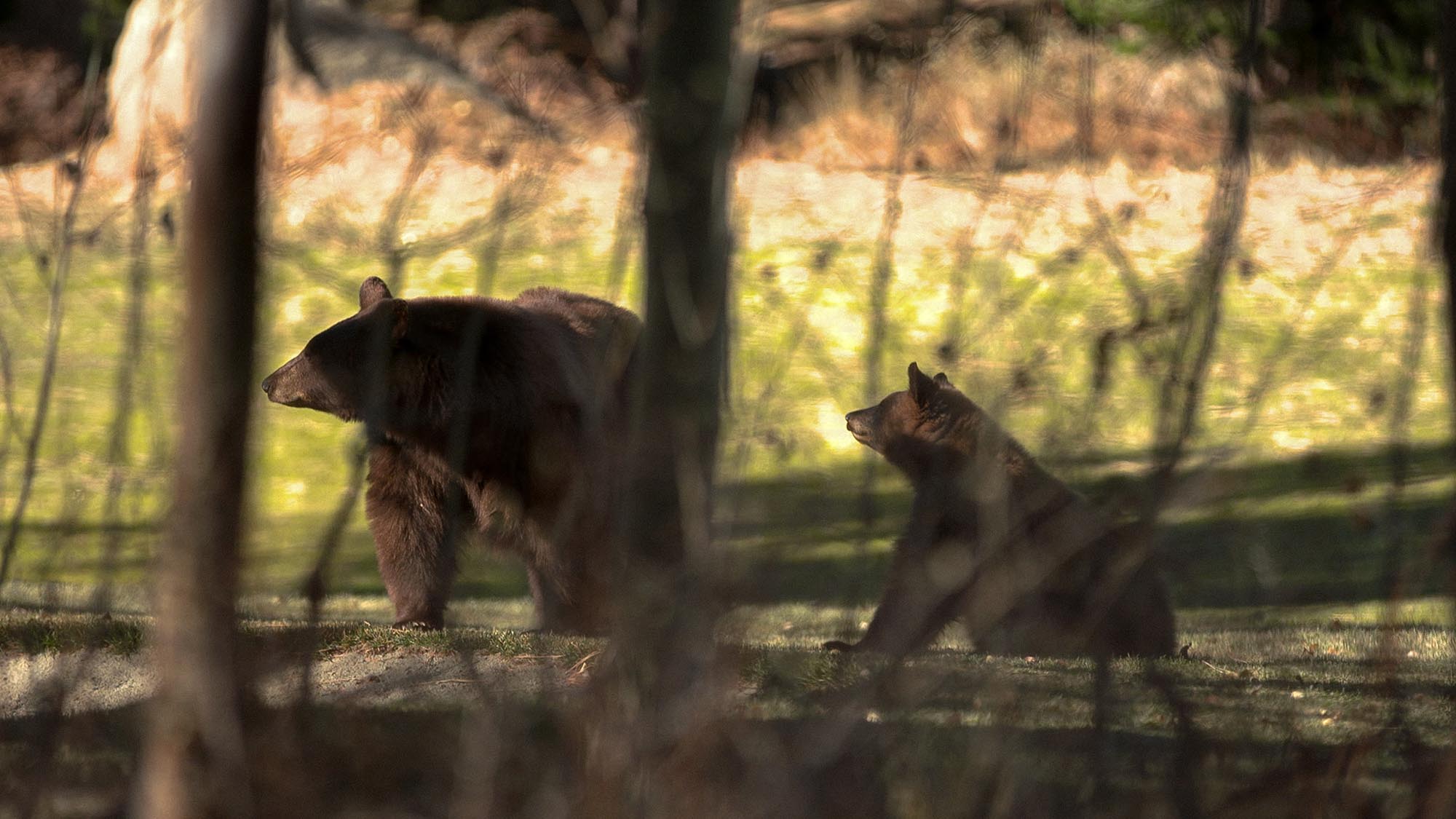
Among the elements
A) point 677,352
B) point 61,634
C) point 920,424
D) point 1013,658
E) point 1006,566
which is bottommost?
point 1013,658

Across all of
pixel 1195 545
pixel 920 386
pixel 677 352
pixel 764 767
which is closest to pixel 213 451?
pixel 677 352

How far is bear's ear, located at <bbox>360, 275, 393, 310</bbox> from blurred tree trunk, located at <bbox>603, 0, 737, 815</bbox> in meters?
2.98

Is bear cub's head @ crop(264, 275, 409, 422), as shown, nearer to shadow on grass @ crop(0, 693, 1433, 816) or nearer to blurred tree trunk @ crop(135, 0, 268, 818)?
shadow on grass @ crop(0, 693, 1433, 816)

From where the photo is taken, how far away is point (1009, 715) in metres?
3.61

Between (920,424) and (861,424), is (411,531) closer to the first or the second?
(861,424)

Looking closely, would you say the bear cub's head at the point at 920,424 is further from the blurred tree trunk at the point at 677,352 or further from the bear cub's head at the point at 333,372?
the blurred tree trunk at the point at 677,352

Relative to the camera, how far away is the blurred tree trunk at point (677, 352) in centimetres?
359

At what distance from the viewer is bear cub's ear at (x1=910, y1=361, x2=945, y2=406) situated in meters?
7.20

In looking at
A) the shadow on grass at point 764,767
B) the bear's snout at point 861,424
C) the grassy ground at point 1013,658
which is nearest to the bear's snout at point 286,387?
the grassy ground at point 1013,658

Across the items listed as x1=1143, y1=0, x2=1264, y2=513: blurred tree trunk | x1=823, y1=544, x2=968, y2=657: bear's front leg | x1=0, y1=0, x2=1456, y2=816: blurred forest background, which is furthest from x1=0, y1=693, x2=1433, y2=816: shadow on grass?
x1=823, y1=544, x2=968, y2=657: bear's front leg

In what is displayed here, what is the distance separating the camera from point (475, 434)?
6.57 m

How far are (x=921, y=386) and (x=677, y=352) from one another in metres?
3.52

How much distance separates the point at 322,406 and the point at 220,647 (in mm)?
3839

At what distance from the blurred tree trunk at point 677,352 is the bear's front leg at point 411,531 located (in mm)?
2610
